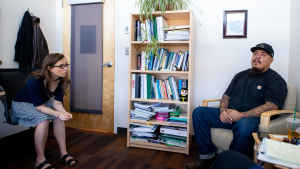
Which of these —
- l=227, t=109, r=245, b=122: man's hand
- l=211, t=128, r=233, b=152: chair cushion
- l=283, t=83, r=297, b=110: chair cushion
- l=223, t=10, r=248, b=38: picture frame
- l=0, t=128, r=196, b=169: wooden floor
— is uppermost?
l=223, t=10, r=248, b=38: picture frame

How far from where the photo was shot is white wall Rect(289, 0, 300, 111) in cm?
230

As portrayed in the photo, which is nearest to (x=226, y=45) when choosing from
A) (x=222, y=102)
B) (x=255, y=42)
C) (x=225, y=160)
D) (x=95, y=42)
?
(x=255, y=42)

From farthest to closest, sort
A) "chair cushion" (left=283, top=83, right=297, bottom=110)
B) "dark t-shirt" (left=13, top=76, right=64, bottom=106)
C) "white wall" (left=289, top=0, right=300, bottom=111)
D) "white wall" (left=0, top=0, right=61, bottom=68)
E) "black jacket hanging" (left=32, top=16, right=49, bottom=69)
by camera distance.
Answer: "black jacket hanging" (left=32, top=16, right=49, bottom=69) < "white wall" (left=0, top=0, right=61, bottom=68) < "white wall" (left=289, top=0, right=300, bottom=111) < "chair cushion" (left=283, top=83, right=297, bottom=110) < "dark t-shirt" (left=13, top=76, right=64, bottom=106)

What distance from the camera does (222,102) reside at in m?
2.45

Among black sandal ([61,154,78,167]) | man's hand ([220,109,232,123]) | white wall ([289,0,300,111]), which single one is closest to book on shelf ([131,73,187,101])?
man's hand ([220,109,232,123])

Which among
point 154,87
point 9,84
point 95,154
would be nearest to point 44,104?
point 9,84

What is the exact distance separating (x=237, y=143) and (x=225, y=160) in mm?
1347

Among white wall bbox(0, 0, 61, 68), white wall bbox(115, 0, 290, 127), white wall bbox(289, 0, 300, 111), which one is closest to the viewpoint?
white wall bbox(289, 0, 300, 111)

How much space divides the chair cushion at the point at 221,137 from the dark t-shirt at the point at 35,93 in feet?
5.26

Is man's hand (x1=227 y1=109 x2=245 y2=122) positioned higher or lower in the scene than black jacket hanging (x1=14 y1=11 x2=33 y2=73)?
lower

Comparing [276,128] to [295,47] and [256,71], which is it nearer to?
[256,71]

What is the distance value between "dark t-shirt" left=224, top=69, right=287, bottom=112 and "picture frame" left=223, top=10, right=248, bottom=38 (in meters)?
0.55

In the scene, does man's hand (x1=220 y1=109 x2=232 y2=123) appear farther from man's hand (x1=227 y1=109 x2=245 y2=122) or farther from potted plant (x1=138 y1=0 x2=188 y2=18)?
potted plant (x1=138 y1=0 x2=188 y2=18)

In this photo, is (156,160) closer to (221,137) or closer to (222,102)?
(221,137)
